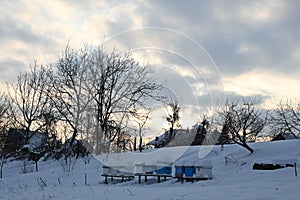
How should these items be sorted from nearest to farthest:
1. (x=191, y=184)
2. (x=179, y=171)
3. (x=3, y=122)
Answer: (x=191, y=184) → (x=179, y=171) → (x=3, y=122)

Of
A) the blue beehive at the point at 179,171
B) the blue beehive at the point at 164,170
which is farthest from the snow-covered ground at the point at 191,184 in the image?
the blue beehive at the point at 164,170

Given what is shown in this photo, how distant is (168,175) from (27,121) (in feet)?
86.2

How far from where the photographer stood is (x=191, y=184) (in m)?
15.8

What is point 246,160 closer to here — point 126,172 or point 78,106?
point 126,172

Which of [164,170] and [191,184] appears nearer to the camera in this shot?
[191,184]

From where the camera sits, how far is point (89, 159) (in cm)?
2933

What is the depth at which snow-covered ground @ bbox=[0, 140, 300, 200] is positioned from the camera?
9.09 metres

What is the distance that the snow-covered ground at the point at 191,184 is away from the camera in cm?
909

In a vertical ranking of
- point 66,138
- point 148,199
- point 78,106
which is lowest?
point 148,199

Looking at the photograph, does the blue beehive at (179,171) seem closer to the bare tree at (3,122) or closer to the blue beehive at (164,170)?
the blue beehive at (164,170)

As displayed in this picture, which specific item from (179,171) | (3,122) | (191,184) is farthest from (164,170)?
(3,122)

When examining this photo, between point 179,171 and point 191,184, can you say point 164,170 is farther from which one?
point 191,184

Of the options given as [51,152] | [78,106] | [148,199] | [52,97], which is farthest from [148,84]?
[148,199]

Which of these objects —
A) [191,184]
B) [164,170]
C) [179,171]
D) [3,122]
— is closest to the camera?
[191,184]
